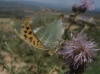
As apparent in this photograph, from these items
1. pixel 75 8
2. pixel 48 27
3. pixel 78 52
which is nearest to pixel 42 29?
pixel 48 27

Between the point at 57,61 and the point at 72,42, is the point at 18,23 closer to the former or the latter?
the point at 72,42

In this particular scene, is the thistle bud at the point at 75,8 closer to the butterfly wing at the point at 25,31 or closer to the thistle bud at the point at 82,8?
the thistle bud at the point at 82,8

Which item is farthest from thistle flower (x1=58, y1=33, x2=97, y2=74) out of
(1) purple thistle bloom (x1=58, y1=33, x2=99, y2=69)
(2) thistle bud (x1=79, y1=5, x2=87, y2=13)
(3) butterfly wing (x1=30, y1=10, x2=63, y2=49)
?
(2) thistle bud (x1=79, y1=5, x2=87, y2=13)

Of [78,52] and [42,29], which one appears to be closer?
[42,29]

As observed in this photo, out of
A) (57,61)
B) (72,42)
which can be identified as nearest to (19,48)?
(57,61)

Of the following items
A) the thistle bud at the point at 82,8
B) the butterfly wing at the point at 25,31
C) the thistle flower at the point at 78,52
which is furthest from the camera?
the thistle bud at the point at 82,8

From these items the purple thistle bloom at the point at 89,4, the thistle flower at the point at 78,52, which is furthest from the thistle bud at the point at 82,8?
the thistle flower at the point at 78,52

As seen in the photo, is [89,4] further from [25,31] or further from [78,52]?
[25,31]

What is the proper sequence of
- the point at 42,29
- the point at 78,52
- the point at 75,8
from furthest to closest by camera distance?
the point at 75,8
the point at 78,52
the point at 42,29
